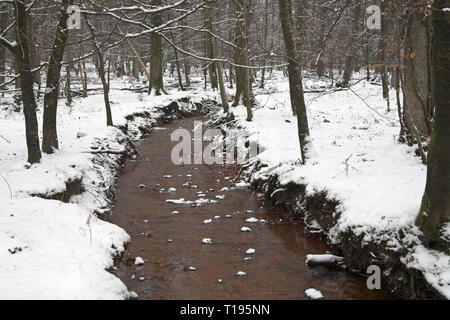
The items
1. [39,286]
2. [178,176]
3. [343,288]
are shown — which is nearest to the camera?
[39,286]

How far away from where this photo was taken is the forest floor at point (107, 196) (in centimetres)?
453

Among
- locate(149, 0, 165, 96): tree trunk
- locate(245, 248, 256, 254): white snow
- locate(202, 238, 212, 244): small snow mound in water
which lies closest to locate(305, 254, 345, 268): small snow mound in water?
locate(245, 248, 256, 254): white snow

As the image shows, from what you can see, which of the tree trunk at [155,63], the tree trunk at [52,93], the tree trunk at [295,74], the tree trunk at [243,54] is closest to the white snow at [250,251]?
the tree trunk at [295,74]

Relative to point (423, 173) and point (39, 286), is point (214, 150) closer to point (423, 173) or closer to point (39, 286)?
point (423, 173)

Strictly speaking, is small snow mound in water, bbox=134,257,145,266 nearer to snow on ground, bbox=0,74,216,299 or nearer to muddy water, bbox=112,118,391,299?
muddy water, bbox=112,118,391,299

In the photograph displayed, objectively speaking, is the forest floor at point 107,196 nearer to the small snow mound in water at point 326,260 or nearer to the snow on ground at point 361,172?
the snow on ground at point 361,172

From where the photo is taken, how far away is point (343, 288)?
536cm

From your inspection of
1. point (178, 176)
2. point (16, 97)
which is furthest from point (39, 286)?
point (16, 97)

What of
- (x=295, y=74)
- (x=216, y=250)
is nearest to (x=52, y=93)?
(x=216, y=250)

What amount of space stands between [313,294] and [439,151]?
107 inches

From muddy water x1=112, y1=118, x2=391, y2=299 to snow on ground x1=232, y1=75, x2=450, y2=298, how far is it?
89 cm

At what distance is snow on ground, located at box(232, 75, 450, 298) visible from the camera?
5.27m

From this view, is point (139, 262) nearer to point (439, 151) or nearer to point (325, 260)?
point (325, 260)

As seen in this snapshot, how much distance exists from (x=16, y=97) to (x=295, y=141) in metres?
15.8
